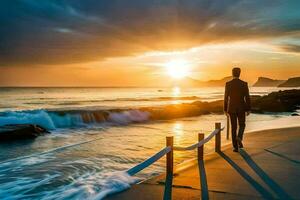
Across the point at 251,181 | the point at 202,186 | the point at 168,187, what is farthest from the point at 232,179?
the point at 168,187

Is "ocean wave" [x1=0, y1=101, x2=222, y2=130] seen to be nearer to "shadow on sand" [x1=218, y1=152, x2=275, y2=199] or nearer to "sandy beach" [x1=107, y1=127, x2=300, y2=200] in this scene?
"sandy beach" [x1=107, y1=127, x2=300, y2=200]

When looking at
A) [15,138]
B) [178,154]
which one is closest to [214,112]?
[15,138]

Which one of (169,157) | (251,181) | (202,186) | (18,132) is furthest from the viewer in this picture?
(18,132)

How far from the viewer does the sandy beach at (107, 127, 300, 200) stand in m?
5.61

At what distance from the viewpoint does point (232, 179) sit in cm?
652

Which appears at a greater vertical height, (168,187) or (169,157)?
(169,157)

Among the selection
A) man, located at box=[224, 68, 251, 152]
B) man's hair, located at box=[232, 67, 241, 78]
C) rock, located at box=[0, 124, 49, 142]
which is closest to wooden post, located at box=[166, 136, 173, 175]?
man, located at box=[224, 68, 251, 152]

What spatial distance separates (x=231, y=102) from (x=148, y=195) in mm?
4608

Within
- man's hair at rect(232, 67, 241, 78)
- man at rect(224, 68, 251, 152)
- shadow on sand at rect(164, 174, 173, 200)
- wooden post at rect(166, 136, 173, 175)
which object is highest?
man's hair at rect(232, 67, 241, 78)

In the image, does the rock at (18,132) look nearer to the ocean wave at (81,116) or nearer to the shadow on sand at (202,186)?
the ocean wave at (81,116)

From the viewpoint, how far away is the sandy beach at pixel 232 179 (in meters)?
5.61

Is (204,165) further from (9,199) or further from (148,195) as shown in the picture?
(9,199)

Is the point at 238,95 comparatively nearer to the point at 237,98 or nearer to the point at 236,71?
the point at 237,98

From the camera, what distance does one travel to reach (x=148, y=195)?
18.7ft
